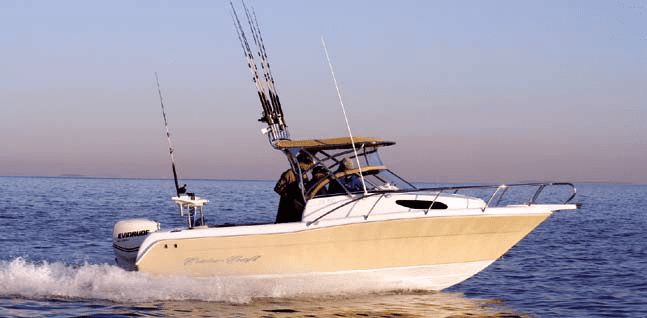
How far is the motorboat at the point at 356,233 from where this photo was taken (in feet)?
38.4

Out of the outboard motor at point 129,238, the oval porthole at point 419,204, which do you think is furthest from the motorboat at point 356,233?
the outboard motor at point 129,238

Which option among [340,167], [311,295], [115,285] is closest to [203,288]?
[115,285]

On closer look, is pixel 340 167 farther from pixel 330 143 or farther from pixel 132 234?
pixel 132 234

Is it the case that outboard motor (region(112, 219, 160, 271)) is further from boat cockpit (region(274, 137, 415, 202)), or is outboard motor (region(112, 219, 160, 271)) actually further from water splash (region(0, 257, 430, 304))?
boat cockpit (region(274, 137, 415, 202))

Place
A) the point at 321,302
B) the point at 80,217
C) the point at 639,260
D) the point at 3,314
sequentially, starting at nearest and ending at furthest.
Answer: the point at 3,314, the point at 321,302, the point at 639,260, the point at 80,217

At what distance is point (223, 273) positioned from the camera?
1213 centimetres

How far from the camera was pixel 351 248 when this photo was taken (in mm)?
11844

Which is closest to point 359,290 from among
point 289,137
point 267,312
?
point 267,312

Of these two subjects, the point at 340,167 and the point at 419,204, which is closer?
the point at 419,204

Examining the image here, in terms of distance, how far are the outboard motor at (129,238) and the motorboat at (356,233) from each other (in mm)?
915

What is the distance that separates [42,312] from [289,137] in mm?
4696

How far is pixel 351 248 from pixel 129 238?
4145 mm

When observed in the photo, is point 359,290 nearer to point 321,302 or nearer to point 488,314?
point 321,302

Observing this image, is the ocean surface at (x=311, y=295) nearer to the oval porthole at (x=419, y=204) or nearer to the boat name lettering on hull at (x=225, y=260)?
the boat name lettering on hull at (x=225, y=260)
